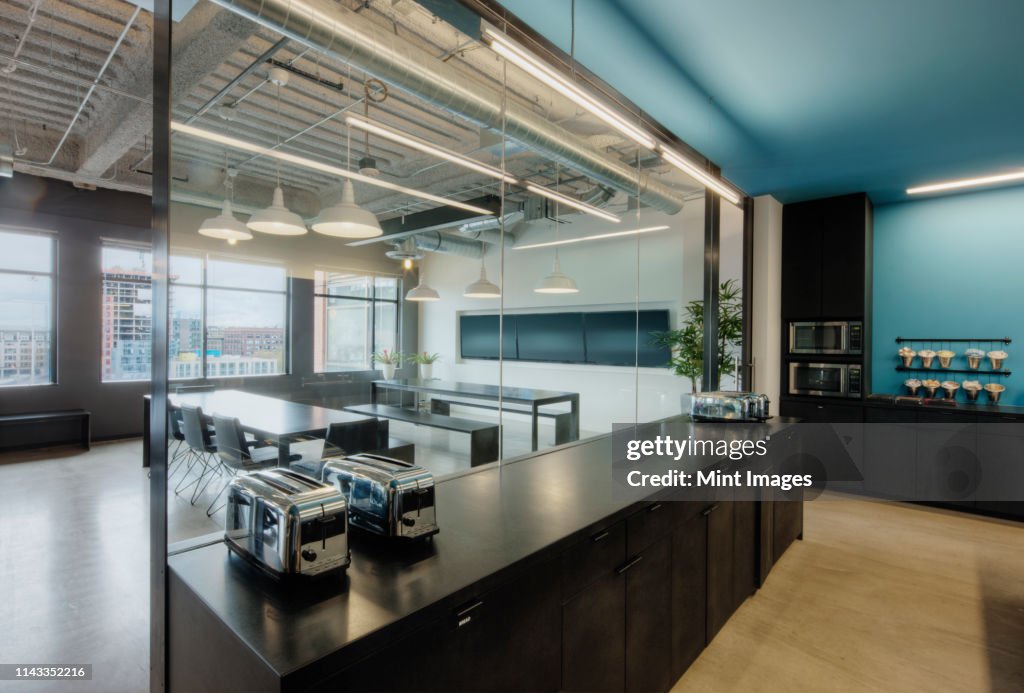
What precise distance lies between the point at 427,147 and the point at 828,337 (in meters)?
4.48

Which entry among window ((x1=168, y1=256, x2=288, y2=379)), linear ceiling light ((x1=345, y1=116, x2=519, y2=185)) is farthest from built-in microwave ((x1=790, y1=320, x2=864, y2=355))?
window ((x1=168, y1=256, x2=288, y2=379))

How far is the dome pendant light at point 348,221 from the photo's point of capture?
2133 mm

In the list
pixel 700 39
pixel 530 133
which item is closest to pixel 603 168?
pixel 530 133

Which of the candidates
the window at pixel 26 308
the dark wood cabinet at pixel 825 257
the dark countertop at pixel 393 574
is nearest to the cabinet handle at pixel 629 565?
the dark countertop at pixel 393 574

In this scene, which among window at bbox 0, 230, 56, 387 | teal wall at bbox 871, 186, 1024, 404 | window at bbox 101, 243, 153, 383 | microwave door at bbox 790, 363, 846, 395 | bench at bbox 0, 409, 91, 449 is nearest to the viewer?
teal wall at bbox 871, 186, 1024, 404

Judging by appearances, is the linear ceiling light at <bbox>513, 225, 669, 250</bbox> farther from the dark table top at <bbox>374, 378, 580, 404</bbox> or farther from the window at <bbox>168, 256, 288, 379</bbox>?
the window at <bbox>168, 256, 288, 379</bbox>

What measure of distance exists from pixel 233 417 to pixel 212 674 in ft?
3.63

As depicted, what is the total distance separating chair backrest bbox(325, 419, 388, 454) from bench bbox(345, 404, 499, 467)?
0.09 m

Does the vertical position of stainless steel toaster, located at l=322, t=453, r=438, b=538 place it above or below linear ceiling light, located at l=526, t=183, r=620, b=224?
below

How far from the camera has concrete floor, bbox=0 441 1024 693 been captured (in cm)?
230

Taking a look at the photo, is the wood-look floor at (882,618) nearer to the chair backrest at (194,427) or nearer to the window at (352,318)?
the window at (352,318)

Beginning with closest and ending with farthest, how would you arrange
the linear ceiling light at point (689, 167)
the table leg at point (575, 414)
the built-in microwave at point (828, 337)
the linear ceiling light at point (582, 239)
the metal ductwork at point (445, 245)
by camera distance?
the metal ductwork at point (445, 245), the linear ceiling light at point (689, 167), the linear ceiling light at point (582, 239), the table leg at point (575, 414), the built-in microwave at point (828, 337)

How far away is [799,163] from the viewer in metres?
4.23

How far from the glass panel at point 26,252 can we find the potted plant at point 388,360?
6744mm
